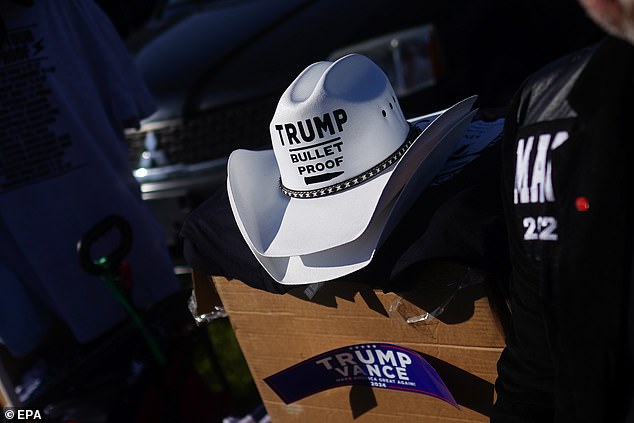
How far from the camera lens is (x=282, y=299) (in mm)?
1676

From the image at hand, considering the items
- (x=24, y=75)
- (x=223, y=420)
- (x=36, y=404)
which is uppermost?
(x=24, y=75)

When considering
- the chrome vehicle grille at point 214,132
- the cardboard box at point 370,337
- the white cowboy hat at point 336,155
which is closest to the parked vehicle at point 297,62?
the chrome vehicle grille at point 214,132

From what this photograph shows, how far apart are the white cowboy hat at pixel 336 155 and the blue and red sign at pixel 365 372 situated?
0.95 feet

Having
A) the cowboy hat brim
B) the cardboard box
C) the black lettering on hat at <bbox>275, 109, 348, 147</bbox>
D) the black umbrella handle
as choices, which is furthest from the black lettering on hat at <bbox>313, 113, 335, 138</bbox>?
the black umbrella handle

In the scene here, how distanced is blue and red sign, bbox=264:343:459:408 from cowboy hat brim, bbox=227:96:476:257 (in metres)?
0.31

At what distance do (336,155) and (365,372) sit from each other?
0.53 metres

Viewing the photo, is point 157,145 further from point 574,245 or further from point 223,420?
point 574,245

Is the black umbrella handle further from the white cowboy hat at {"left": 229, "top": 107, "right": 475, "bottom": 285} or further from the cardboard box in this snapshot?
the white cowboy hat at {"left": 229, "top": 107, "right": 475, "bottom": 285}

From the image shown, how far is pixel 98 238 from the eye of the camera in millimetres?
2467

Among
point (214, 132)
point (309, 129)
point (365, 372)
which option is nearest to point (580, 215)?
point (309, 129)

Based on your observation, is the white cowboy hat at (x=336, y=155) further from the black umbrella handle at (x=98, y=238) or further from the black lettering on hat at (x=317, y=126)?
the black umbrella handle at (x=98, y=238)

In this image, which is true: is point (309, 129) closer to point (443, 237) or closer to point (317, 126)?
point (317, 126)

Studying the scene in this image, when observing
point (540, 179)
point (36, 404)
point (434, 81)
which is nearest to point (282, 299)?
point (540, 179)

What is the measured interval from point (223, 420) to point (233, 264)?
93cm
